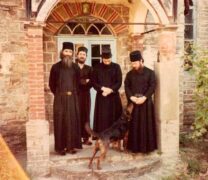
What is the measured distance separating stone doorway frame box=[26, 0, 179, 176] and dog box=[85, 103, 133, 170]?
71 centimetres

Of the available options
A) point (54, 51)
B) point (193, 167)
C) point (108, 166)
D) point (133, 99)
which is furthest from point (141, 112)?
point (54, 51)

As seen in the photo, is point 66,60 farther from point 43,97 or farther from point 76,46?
point 76,46

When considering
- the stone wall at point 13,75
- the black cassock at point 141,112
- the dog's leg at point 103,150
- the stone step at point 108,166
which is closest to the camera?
the dog's leg at point 103,150

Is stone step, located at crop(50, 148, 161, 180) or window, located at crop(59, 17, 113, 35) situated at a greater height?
window, located at crop(59, 17, 113, 35)

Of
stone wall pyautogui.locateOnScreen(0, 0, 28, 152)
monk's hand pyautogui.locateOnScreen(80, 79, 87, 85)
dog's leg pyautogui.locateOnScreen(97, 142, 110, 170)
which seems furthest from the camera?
stone wall pyautogui.locateOnScreen(0, 0, 28, 152)

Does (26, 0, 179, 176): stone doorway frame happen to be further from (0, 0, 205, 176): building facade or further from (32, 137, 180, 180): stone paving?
(32, 137, 180, 180): stone paving

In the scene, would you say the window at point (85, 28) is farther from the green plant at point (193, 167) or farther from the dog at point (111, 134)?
the green plant at point (193, 167)

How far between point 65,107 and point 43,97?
57 cm

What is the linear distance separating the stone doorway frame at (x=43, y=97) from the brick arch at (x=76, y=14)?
1.64 meters

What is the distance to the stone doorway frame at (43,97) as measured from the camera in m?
7.44

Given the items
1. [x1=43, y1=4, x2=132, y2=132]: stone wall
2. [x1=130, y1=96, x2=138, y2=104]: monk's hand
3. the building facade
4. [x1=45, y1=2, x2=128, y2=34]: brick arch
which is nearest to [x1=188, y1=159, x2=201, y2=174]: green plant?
the building facade

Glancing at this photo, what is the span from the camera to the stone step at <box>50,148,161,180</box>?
7551 millimetres

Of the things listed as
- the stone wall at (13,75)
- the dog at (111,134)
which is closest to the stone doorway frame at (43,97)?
the dog at (111,134)

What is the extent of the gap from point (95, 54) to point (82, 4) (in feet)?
4.19
